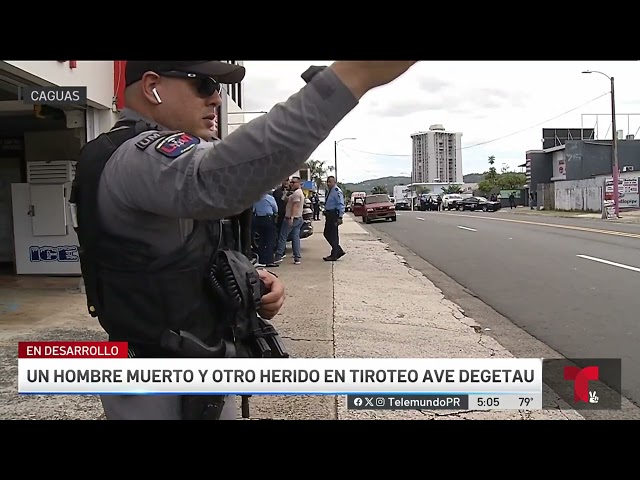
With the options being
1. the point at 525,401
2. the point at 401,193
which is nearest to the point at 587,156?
the point at 401,193

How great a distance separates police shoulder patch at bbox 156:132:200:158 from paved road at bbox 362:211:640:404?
7.98 ft

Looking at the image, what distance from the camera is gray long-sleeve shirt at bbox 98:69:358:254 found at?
1178mm

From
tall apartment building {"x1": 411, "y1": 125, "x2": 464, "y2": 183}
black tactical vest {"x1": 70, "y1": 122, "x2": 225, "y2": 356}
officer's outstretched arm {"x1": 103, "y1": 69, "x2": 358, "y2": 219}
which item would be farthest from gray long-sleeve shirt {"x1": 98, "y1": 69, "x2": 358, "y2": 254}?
tall apartment building {"x1": 411, "y1": 125, "x2": 464, "y2": 183}

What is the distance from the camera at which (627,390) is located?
3.00 meters

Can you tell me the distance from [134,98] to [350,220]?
657 inches

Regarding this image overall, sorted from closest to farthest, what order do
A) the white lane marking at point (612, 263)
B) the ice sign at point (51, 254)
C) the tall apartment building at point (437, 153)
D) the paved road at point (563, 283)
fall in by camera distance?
the tall apartment building at point (437, 153), the paved road at point (563, 283), the white lane marking at point (612, 263), the ice sign at point (51, 254)

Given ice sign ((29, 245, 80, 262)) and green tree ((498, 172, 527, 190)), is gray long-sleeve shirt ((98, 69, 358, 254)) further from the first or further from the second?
ice sign ((29, 245, 80, 262))

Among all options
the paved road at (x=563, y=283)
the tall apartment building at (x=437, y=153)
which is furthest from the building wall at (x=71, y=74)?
the paved road at (x=563, y=283)

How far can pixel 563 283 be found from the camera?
21.6 feet

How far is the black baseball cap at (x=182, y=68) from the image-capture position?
62.8 inches

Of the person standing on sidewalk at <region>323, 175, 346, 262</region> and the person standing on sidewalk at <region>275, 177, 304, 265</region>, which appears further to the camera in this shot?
the person standing on sidewalk at <region>323, 175, 346, 262</region>

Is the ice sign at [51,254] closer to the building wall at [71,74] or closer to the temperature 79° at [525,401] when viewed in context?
the building wall at [71,74]

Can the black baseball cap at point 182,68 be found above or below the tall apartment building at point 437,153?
above
